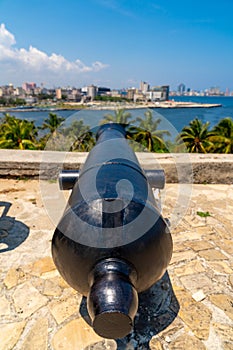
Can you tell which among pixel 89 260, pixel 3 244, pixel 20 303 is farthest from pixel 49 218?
pixel 89 260

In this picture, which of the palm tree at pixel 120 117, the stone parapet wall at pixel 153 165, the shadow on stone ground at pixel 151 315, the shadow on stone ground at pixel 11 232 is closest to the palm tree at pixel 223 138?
the stone parapet wall at pixel 153 165

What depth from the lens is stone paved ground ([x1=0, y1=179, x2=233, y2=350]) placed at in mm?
1813

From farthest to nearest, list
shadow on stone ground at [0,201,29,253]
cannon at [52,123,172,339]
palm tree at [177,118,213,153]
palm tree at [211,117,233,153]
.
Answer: palm tree at [177,118,213,153], palm tree at [211,117,233,153], shadow on stone ground at [0,201,29,253], cannon at [52,123,172,339]

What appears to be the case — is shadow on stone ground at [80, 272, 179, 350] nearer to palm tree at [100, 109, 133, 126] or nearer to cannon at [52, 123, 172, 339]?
cannon at [52, 123, 172, 339]

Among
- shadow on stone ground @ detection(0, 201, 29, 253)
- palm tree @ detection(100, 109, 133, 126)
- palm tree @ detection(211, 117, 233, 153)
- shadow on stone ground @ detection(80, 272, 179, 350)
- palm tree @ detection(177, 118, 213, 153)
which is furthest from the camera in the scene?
palm tree @ detection(177, 118, 213, 153)

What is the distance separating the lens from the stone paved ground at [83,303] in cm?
181

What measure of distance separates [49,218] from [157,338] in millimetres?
2097

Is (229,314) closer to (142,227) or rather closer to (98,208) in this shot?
(142,227)

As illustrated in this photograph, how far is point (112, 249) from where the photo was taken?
1.20 metres

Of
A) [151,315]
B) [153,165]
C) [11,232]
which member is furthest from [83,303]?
[153,165]

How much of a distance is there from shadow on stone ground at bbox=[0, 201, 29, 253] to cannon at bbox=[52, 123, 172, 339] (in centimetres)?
169

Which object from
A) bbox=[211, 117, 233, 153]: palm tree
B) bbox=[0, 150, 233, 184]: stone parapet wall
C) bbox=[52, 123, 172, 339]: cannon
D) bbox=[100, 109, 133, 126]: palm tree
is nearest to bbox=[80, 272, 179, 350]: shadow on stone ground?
bbox=[52, 123, 172, 339]: cannon

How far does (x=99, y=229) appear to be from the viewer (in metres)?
1.22

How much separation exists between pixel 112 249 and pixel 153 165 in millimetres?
3586
